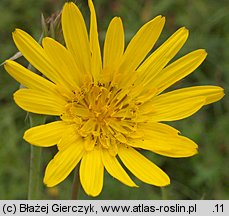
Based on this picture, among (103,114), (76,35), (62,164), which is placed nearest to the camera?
(62,164)

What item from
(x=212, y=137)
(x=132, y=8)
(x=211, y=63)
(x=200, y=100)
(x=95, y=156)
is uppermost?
(x=132, y=8)

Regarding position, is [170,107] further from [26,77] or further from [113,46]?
[26,77]

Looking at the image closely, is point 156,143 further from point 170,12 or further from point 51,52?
point 170,12

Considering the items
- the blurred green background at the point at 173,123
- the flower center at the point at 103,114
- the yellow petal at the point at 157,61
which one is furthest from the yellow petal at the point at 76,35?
the blurred green background at the point at 173,123

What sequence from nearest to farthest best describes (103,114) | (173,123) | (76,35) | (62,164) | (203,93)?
(62,164) → (76,35) → (203,93) → (103,114) → (173,123)

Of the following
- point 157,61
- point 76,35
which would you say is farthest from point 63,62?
point 157,61

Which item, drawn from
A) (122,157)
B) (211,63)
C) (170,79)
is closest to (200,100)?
(170,79)
